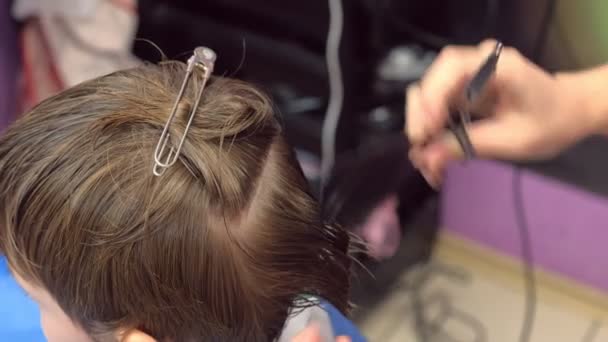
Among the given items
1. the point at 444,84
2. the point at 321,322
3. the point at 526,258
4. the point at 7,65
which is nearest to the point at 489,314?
the point at 526,258

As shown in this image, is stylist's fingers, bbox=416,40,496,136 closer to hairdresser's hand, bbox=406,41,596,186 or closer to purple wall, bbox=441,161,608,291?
hairdresser's hand, bbox=406,41,596,186

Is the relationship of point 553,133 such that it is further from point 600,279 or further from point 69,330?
point 600,279

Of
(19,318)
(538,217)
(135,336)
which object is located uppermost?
(135,336)

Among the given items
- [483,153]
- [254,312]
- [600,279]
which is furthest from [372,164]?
[600,279]

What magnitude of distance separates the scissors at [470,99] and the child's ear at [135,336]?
322 millimetres

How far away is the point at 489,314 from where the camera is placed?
1475 millimetres

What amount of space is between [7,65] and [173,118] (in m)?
0.85

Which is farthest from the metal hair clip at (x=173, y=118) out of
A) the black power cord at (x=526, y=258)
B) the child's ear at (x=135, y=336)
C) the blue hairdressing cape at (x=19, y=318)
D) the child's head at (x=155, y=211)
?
the black power cord at (x=526, y=258)

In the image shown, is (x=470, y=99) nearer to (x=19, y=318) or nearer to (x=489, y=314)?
(x=19, y=318)

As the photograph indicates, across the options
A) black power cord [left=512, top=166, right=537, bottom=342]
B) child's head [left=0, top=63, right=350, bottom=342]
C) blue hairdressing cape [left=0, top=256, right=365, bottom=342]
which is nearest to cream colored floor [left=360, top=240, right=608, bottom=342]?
black power cord [left=512, top=166, right=537, bottom=342]

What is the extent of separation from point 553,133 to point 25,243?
1.64 ft

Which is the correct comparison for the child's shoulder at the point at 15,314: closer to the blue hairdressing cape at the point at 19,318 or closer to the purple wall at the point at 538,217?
the blue hairdressing cape at the point at 19,318

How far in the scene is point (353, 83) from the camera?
116 cm

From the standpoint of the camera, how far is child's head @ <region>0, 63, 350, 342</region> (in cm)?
61
